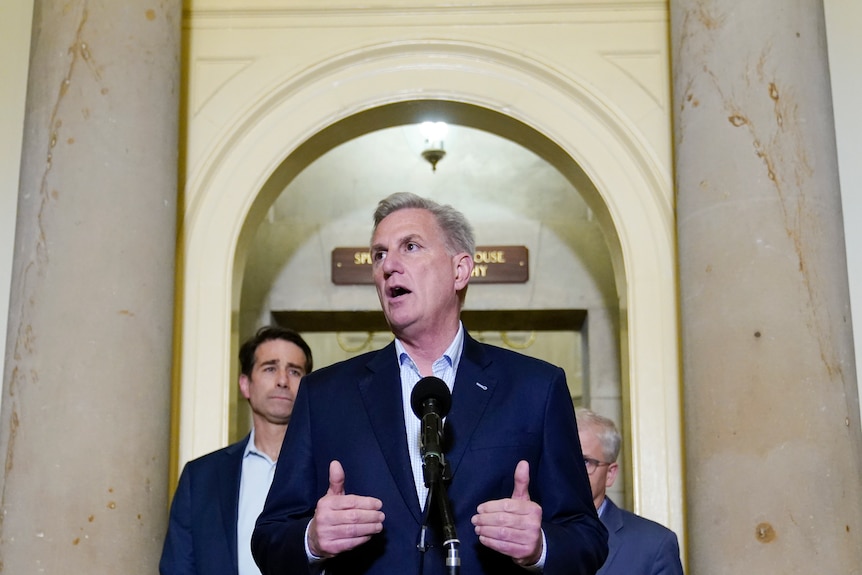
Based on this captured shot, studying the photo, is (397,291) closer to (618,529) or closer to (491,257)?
(618,529)

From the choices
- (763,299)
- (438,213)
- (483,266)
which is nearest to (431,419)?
(438,213)

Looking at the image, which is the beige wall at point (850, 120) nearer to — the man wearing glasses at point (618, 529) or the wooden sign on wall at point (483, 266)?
the man wearing glasses at point (618, 529)

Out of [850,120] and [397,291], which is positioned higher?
[850,120]

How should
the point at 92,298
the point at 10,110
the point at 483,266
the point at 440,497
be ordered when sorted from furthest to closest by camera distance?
the point at 483,266 < the point at 10,110 < the point at 92,298 < the point at 440,497

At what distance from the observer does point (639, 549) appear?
3766 millimetres

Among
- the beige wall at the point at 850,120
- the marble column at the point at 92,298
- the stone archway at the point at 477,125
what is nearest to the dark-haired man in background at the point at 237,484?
the marble column at the point at 92,298

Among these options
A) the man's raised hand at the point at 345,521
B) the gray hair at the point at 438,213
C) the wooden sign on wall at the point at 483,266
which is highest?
the wooden sign on wall at the point at 483,266

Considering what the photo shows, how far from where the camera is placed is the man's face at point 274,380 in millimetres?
4066

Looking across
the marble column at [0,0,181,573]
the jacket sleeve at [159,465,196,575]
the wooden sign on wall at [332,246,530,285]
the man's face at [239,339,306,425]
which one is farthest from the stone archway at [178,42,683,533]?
the wooden sign on wall at [332,246,530,285]

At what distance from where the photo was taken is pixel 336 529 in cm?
223

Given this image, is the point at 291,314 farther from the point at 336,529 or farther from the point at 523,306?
the point at 336,529

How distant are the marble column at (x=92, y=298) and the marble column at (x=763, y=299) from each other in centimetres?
203

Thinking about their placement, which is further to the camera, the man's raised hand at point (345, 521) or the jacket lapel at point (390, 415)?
the jacket lapel at point (390, 415)

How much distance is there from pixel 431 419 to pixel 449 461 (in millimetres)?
309
